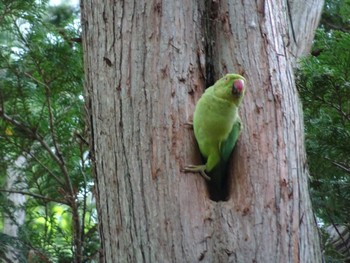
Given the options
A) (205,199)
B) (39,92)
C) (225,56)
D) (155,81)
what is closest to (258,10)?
(225,56)

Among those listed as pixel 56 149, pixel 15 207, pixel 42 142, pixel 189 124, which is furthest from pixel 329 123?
pixel 15 207

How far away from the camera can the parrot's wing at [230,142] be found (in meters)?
2.67

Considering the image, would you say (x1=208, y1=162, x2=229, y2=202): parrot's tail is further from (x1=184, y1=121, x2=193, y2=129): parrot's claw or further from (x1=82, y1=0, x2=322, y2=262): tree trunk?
(x1=184, y1=121, x2=193, y2=129): parrot's claw

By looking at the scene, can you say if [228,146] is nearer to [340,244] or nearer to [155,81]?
[155,81]

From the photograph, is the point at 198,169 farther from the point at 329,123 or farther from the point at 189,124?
the point at 329,123

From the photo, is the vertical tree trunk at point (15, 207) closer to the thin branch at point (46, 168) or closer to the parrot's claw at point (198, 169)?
the thin branch at point (46, 168)

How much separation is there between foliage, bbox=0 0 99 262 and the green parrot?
1.48m

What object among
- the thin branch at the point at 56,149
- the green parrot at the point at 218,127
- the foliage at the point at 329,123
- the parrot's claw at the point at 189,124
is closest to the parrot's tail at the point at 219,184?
the green parrot at the point at 218,127

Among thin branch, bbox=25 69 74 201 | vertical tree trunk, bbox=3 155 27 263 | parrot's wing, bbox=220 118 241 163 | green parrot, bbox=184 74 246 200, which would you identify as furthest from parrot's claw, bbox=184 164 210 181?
vertical tree trunk, bbox=3 155 27 263

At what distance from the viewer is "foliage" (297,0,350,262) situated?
327cm

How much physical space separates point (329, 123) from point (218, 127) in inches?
38.3

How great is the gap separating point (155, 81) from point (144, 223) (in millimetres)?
586

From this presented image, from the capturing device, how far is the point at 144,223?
256cm

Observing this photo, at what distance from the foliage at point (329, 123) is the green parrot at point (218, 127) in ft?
2.49
